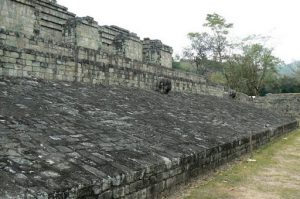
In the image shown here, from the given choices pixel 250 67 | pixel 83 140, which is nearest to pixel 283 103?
pixel 250 67

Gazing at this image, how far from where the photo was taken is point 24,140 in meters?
5.13

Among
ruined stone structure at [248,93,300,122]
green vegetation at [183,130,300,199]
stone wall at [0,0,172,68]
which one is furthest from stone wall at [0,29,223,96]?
ruined stone structure at [248,93,300,122]

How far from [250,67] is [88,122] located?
39.1 m

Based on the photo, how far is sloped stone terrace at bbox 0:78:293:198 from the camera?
4.36 metres

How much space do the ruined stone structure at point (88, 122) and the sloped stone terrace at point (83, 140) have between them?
0.02 m

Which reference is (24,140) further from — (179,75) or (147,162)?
(179,75)

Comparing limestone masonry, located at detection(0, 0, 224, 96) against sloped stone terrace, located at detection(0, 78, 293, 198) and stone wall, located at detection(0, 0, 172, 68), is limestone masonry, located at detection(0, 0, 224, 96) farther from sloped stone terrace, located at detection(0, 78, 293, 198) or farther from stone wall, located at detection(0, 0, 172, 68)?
sloped stone terrace, located at detection(0, 78, 293, 198)

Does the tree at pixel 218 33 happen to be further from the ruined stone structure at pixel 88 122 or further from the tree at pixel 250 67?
the ruined stone structure at pixel 88 122

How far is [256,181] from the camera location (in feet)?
29.3

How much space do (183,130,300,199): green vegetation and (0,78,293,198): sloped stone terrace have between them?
0.78 meters

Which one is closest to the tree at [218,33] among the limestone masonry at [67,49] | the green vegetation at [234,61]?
the green vegetation at [234,61]

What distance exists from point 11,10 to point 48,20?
2.00 m

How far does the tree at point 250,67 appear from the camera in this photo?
43938mm

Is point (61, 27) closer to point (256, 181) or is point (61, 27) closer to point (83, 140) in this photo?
point (83, 140)
